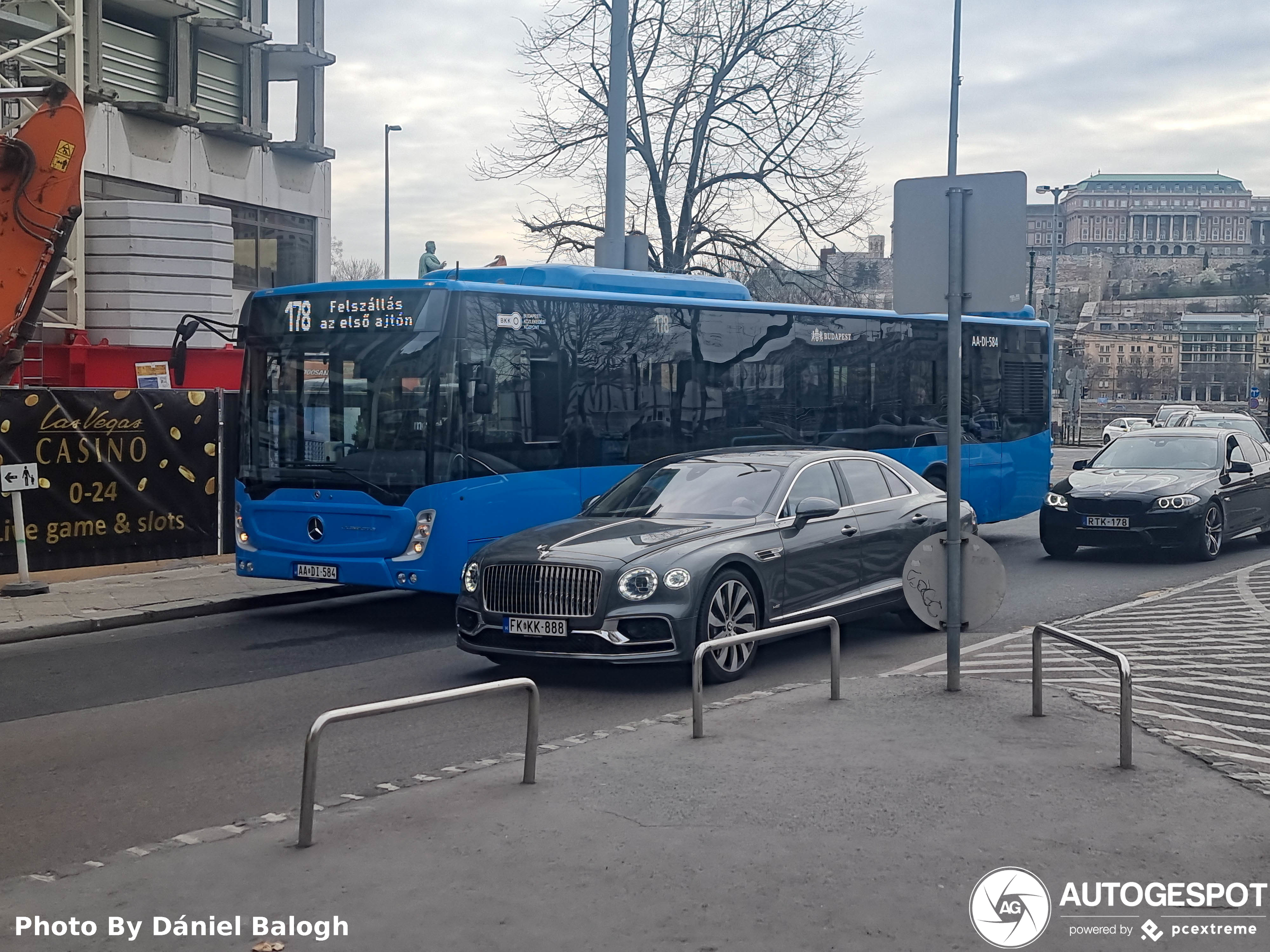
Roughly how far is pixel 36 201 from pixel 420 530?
7363 millimetres

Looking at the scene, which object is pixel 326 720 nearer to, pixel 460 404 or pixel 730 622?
pixel 730 622

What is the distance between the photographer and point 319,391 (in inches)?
498

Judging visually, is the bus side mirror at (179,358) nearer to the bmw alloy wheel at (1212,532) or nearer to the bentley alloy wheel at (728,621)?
the bentley alloy wheel at (728,621)

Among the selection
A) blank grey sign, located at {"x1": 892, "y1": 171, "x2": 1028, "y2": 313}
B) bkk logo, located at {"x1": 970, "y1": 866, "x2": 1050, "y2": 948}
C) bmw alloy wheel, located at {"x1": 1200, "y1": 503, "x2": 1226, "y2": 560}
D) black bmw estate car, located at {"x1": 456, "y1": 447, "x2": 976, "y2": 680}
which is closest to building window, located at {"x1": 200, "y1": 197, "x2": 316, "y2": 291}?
bmw alloy wheel, located at {"x1": 1200, "y1": 503, "x2": 1226, "y2": 560}

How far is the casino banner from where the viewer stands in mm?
14781

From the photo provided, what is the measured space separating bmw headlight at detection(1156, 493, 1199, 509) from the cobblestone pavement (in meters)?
3.28

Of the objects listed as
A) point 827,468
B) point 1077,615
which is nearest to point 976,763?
point 827,468

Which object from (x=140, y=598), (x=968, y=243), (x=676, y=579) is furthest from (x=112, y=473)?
(x=968, y=243)

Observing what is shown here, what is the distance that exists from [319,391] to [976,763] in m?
7.67

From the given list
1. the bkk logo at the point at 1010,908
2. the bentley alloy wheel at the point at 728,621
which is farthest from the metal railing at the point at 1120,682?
the bentley alloy wheel at the point at 728,621

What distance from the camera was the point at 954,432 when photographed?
820 cm

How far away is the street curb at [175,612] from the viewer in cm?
1190

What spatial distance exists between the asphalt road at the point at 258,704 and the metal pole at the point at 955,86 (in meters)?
3.52

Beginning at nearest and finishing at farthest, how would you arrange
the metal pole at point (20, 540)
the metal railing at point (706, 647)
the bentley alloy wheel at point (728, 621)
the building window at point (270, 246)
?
the metal railing at point (706, 647) → the bentley alloy wheel at point (728, 621) → the metal pole at point (20, 540) → the building window at point (270, 246)
